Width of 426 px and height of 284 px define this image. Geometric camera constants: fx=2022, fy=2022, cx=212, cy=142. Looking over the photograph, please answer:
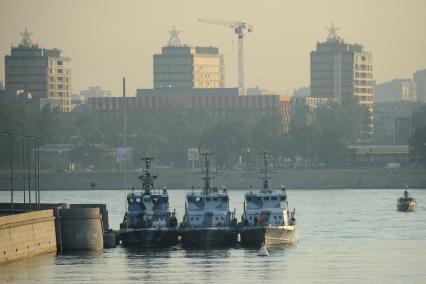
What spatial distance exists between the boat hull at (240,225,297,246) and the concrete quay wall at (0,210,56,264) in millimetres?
18378

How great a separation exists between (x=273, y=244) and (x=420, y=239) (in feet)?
58.1

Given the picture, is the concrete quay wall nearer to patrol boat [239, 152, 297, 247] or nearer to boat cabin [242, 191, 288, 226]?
patrol boat [239, 152, 297, 247]

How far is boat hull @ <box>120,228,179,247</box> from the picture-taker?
173500 mm

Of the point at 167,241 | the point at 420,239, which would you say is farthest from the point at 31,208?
the point at 420,239

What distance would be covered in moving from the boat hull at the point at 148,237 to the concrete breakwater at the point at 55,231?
398 centimetres

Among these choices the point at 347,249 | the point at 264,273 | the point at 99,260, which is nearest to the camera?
the point at 264,273

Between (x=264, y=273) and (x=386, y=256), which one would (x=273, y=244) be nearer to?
(x=386, y=256)

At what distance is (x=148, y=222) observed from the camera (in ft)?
579

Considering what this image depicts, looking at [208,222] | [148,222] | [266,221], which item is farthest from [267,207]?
[148,222]

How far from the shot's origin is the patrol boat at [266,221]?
566 ft

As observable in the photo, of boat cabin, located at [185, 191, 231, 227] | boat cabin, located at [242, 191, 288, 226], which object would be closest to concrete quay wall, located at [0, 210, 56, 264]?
boat cabin, located at [185, 191, 231, 227]

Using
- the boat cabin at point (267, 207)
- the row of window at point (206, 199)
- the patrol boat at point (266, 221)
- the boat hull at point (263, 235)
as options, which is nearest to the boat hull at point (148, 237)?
the row of window at point (206, 199)

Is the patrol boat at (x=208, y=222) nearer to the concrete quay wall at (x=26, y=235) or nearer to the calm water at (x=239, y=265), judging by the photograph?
the calm water at (x=239, y=265)

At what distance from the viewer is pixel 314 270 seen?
15025 centimetres
